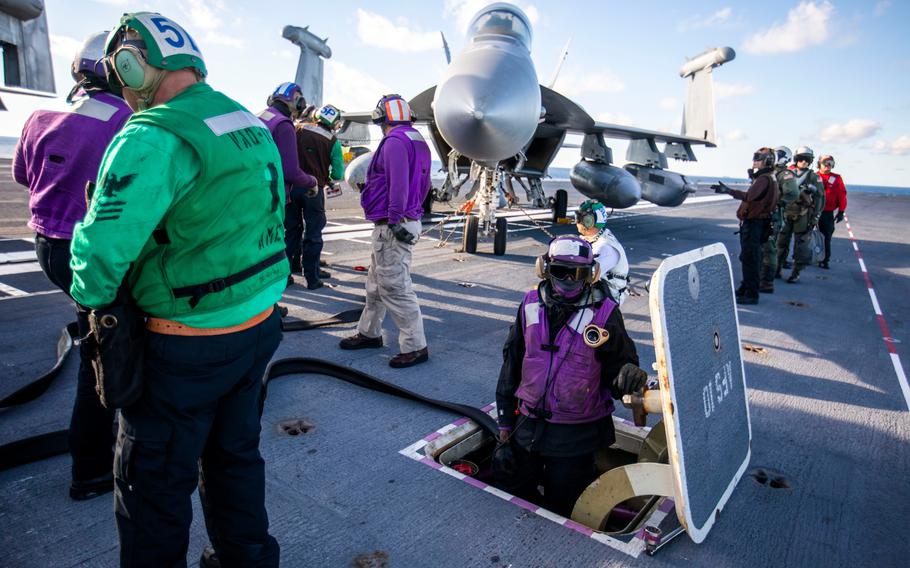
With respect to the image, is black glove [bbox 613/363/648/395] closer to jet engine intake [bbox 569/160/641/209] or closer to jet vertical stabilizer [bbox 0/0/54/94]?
jet vertical stabilizer [bbox 0/0/54/94]

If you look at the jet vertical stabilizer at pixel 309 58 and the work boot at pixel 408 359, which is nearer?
the work boot at pixel 408 359

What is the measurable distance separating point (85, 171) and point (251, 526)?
5.87ft

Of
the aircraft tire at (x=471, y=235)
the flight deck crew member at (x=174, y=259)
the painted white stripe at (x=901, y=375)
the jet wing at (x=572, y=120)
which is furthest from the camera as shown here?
the jet wing at (x=572, y=120)

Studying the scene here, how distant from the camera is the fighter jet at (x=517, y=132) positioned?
24.4 ft

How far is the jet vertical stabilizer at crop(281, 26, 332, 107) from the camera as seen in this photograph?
19.6 m

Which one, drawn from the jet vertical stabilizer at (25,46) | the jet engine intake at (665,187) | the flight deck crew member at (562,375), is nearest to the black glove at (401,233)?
the flight deck crew member at (562,375)

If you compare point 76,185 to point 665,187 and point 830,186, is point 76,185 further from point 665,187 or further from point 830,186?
point 665,187

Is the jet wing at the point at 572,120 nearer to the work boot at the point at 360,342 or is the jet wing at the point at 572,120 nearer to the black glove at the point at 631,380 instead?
the work boot at the point at 360,342

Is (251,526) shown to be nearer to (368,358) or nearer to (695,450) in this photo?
(695,450)

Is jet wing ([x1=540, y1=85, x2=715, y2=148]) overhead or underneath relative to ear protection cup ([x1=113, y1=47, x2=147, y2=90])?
overhead

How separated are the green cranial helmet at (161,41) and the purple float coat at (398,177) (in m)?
2.56

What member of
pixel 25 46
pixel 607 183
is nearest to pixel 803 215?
pixel 607 183

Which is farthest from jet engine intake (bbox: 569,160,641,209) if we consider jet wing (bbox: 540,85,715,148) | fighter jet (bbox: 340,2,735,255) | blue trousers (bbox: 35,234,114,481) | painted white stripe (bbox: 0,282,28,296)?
blue trousers (bbox: 35,234,114,481)

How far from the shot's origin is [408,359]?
4.52 m
